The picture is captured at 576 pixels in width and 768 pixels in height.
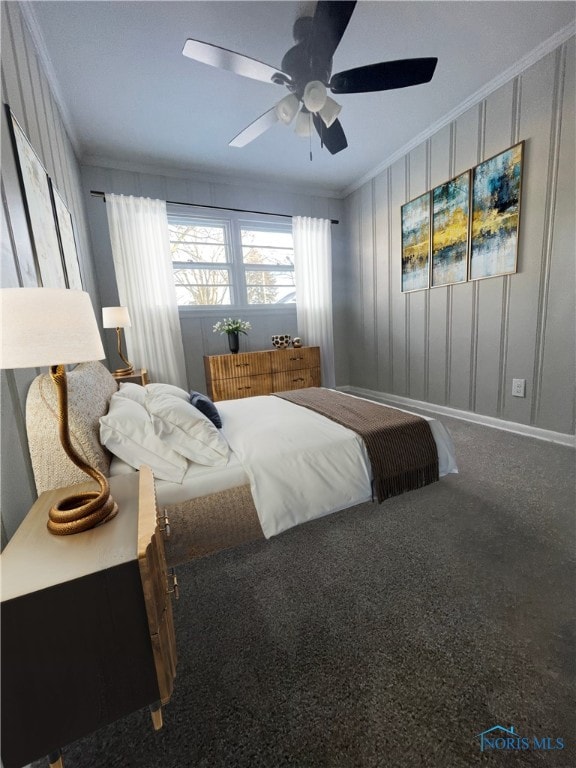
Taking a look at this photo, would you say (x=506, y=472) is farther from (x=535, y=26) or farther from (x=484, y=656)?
(x=535, y=26)

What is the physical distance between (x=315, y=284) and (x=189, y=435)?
350 cm

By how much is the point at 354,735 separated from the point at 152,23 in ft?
11.2

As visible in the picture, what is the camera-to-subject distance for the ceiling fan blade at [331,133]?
2.17 meters

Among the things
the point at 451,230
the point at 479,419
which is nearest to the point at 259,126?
the point at 451,230

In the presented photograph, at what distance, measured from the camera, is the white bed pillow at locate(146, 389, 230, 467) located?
138 centimetres

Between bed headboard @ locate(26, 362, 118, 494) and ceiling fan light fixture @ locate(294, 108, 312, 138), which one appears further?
ceiling fan light fixture @ locate(294, 108, 312, 138)

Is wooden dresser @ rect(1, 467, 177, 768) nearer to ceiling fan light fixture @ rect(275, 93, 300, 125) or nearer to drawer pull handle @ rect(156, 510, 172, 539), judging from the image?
drawer pull handle @ rect(156, 510, 172, 539)

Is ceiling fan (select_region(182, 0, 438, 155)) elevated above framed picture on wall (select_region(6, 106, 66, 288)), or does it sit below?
above

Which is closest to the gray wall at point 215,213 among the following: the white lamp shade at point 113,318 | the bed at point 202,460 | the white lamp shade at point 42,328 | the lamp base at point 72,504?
the white lamp shade at point 113,318

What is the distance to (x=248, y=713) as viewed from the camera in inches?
33.5

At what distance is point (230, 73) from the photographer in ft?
7.27

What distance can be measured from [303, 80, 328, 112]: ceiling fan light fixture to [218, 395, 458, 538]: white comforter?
187 cm

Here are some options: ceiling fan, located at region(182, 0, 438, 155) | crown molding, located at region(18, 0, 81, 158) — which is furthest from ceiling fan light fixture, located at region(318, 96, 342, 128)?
crown molding, located at region(18, 0, 81, 158)

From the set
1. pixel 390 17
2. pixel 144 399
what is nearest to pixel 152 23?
pixel 390 17
